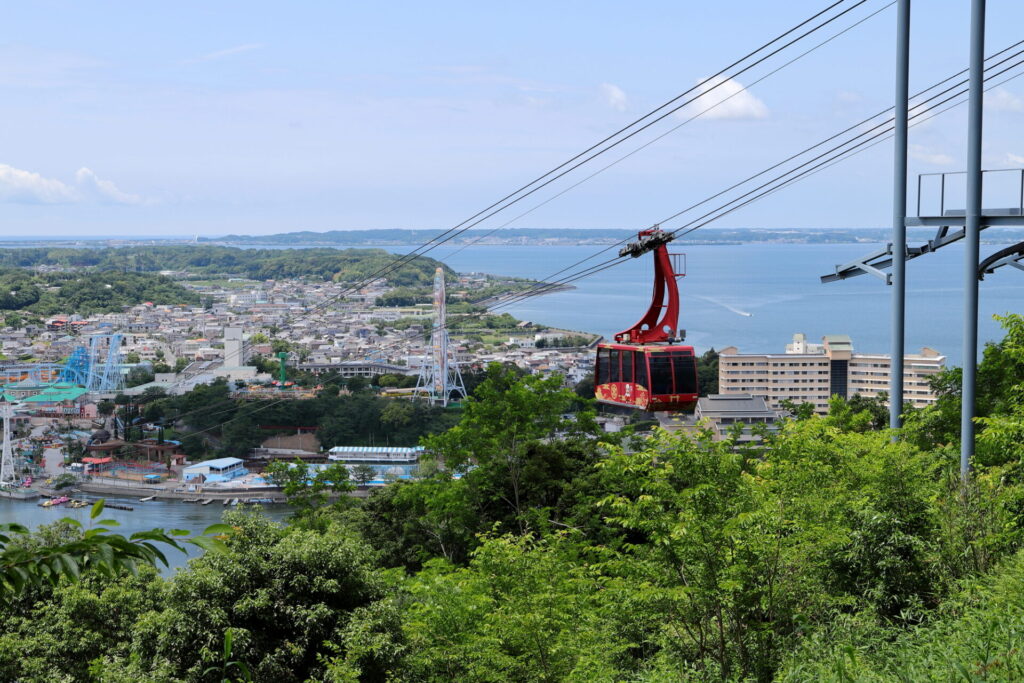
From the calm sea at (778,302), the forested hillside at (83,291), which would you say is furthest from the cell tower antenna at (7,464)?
the calm sea at (778,302)

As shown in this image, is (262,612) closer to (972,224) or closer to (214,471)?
(972,224)

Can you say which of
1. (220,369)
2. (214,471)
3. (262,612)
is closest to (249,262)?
(220,369)

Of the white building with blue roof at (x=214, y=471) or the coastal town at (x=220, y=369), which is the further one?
the coastal town at (x=220, y=369)

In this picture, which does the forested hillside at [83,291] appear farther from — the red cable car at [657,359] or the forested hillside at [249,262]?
the red cable car at [657,359]

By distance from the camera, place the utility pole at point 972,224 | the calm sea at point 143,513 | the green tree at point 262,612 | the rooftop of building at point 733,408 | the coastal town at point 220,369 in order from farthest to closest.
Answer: the coastal town at point 220,369, the calm sea at point 143,513, the rooftop of building at point 733,408, the green tree at point 262,612, the utility pole at point 972,224

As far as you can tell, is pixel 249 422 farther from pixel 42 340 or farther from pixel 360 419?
pixel 42 340

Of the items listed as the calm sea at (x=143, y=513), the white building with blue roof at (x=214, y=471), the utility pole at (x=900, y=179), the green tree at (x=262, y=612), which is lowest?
the calm sea at (x=143, y=513)

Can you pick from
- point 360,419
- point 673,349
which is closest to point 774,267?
point 360,419
